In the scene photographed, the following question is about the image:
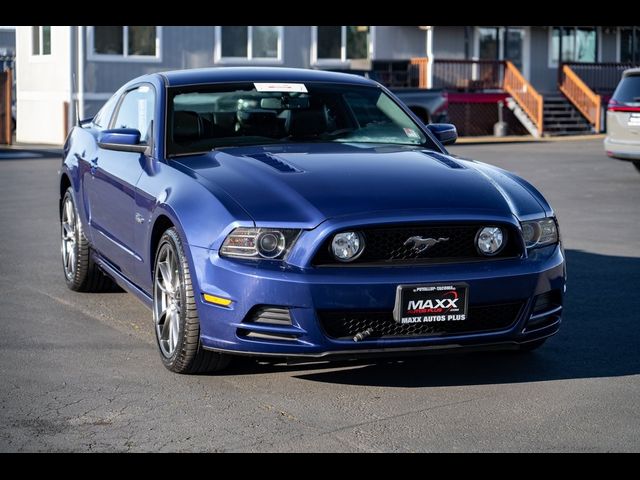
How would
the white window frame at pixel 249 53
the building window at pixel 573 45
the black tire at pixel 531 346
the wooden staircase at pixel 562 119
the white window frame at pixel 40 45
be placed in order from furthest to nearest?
the building window at pixel 573 45
the wooden staircase at pixel 562 119
the white window frame at pixel 249 53
the white window frame at pixel 40 45
the black tire at pixel 531 346

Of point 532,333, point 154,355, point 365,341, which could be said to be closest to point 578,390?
point 532,333

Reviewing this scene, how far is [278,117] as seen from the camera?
23.4 feet

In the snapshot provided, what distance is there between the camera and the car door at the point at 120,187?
6.98 m

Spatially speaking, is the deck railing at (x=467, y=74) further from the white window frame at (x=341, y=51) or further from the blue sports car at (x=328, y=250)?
the blue sports car at (x=328, y=250)

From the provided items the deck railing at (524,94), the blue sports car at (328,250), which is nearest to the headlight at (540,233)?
the blue sports car at (328,250)

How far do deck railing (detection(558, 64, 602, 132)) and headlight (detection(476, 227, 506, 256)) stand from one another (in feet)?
107

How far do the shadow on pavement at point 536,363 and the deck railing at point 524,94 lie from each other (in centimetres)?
2869

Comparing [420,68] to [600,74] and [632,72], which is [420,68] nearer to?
[600,74]

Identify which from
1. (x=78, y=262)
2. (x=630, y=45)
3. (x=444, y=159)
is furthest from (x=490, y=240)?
(x=630, y=45)

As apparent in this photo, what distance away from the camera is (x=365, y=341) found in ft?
18.4

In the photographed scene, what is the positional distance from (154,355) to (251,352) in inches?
43.1

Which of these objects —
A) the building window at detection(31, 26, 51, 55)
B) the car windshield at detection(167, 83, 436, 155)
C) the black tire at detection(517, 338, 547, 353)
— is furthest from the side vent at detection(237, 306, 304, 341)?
the building window at detection(31, 26, 51, 55)
